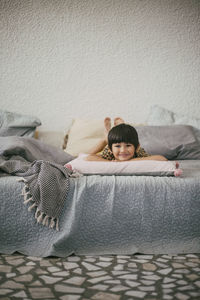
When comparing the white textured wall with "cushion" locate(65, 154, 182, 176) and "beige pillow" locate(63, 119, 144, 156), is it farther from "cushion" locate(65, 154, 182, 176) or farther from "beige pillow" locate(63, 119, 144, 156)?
"cushion" locate(65, 154, 182, 176)

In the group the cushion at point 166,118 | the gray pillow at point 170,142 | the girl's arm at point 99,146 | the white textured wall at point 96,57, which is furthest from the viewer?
the white textured wall at point 96,57

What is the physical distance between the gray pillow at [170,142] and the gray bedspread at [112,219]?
827 mm

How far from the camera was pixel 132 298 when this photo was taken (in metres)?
1.09

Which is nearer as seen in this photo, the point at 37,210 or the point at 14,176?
the point at 37,210

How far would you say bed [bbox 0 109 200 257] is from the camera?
4.98 ft

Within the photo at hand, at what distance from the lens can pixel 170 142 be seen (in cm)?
245

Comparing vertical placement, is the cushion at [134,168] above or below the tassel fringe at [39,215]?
above

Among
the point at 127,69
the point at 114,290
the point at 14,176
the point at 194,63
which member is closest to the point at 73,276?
the point at 114,290

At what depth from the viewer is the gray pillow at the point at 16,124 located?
8.43 feet

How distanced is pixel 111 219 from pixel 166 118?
1472 mm

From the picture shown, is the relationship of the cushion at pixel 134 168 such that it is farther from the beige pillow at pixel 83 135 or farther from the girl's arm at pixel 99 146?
the beige pillow at pixel 83 135

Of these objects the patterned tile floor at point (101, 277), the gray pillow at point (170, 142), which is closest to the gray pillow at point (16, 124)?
the gray pillow at point (170, 142)

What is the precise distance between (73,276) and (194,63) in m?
2.28

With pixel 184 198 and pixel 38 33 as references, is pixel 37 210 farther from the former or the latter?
pixel 38 33
